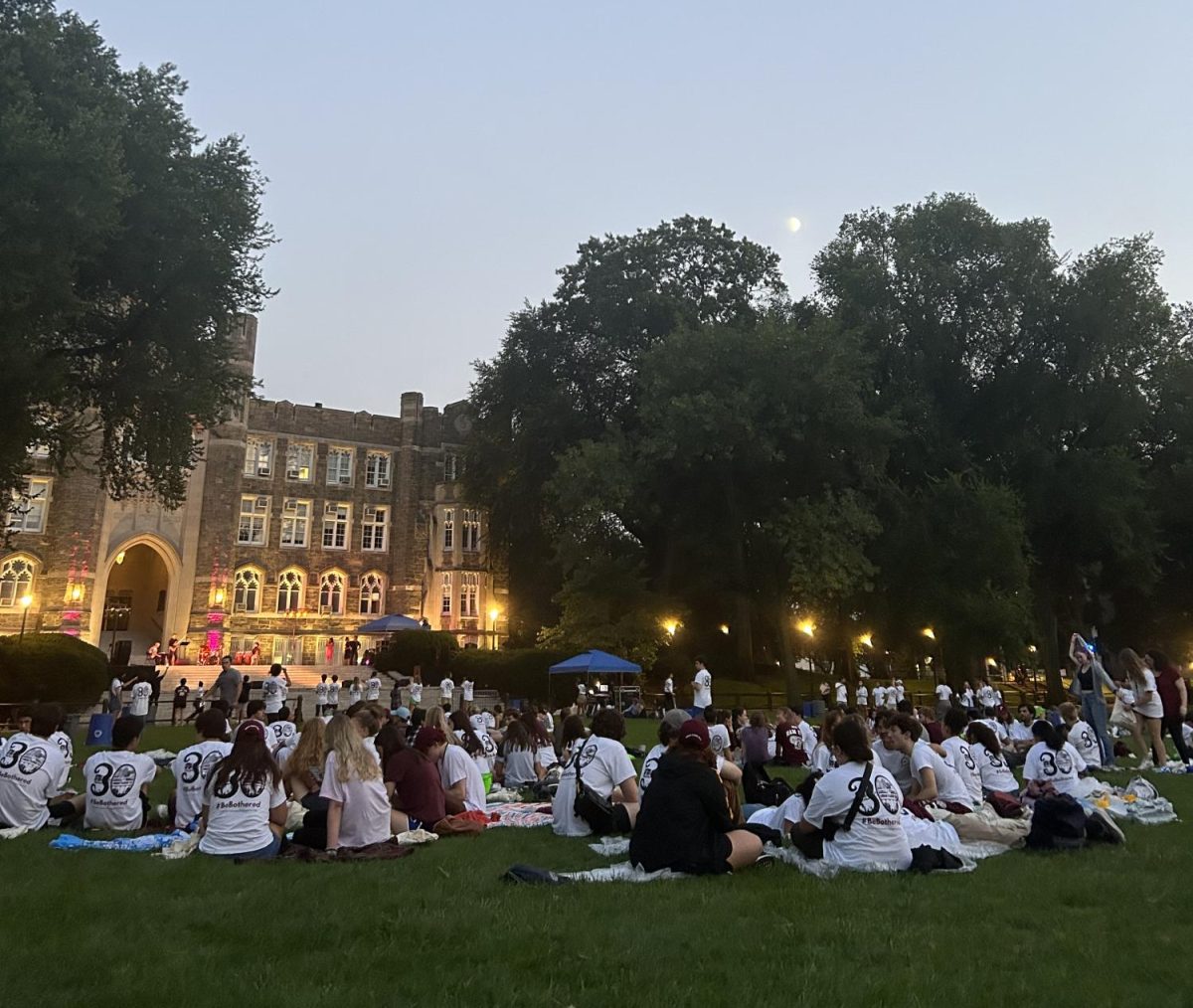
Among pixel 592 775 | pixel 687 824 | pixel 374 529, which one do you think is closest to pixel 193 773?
pixel 592 775

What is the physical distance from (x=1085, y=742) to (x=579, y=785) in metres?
8.63

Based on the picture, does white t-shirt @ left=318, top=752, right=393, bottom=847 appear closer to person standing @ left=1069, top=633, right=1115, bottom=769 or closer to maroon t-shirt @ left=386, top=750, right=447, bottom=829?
maroon t-shirt @ left=386, top=750, right=447, bottom=829

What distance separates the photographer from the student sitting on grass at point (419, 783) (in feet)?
28.0

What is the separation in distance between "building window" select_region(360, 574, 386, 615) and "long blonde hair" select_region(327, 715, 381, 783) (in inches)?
1697

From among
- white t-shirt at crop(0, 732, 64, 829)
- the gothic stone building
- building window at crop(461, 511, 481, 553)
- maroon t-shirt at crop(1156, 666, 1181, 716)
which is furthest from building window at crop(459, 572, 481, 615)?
white t-shirt at crop(0, 732, 64, 829)

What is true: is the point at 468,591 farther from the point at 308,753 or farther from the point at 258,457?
the point at 308,753

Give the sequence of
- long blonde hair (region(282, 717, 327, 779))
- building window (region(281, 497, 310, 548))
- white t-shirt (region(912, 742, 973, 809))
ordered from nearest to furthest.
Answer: white t-shirt (region(912, 742, 973, 809))
long blonde hair (region(282, 717, 327, 779))
building window (region(281, 497, 310, 548))

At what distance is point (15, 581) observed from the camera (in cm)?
3953

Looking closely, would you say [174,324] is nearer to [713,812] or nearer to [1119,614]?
[713,812]

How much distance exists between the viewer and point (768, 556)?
3341 cm

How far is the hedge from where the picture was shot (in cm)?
2309

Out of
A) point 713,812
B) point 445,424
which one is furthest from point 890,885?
point 445,424

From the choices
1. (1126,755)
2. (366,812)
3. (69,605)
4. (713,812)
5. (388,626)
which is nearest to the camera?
(713,812)

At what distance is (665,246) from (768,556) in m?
15.3
